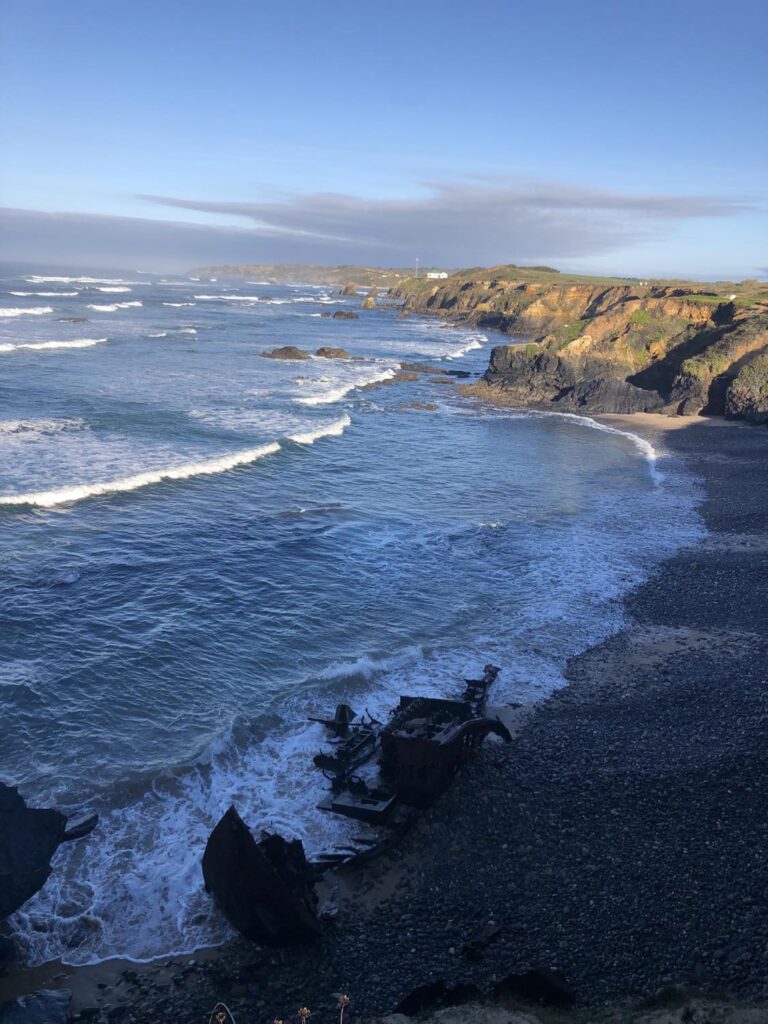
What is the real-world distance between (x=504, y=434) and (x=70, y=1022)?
38994mm

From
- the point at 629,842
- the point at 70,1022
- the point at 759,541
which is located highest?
the point at 759,541

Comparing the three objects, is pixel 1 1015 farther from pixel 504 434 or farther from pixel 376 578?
pixel 504 434

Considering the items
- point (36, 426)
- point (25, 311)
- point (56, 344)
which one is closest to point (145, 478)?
point (36, 426)

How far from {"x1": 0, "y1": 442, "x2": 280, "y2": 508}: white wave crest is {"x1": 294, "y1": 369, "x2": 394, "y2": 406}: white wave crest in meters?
14.4

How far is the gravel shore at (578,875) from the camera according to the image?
9.27 metres

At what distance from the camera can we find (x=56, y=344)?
6331cm

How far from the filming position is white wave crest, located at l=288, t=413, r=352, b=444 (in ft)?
128

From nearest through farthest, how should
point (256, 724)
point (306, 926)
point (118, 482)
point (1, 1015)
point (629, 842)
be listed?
point (1, 1015) < point (306, 926) < point (629, 842) < point (256, 724) < point (118, 482)

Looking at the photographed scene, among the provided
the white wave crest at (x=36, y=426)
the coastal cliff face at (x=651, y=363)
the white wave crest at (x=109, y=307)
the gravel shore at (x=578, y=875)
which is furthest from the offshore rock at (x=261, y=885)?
the white wave crest at (x=109, y=307)

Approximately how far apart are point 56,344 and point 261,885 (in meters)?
61.9

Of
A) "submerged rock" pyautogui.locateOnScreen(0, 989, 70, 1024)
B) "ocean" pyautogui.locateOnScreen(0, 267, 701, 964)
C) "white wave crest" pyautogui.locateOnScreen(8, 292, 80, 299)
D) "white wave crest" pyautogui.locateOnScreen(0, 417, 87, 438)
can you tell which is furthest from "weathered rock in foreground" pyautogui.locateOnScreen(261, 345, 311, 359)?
"white wave crest" pyautogui.locateOnScreen(8, 292, 80, 299)

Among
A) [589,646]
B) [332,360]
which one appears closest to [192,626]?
[589,646]

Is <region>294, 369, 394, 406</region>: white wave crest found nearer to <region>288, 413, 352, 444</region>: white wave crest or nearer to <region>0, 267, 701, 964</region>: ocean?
<region>0, 267, 701, 964</region>: ocean

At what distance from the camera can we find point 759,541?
2573cm
